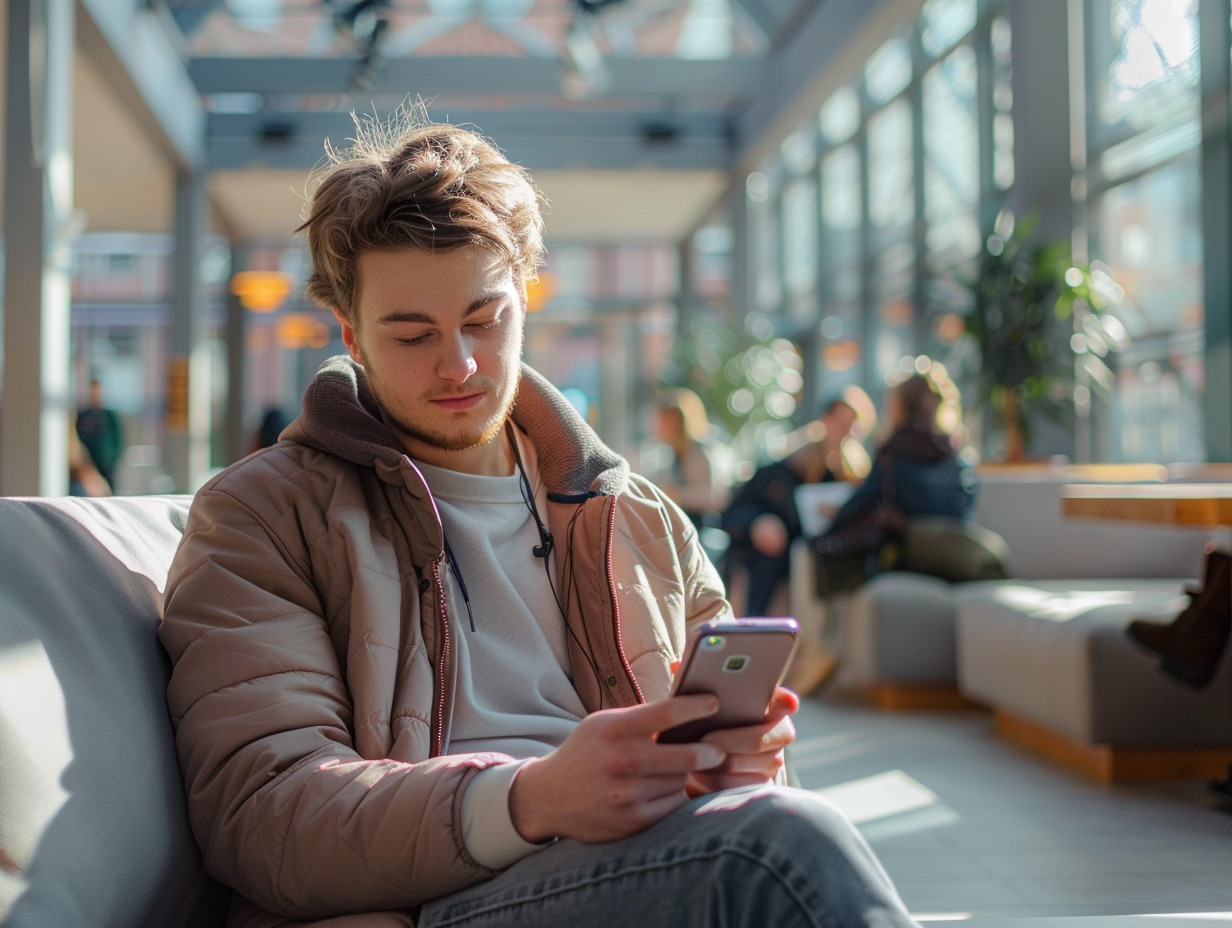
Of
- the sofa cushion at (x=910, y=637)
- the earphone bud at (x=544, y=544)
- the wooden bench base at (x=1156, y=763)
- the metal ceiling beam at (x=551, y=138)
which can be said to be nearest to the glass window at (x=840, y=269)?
the metal ceiling beam at (x=551, y=138)

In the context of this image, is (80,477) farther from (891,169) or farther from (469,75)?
(891,169)

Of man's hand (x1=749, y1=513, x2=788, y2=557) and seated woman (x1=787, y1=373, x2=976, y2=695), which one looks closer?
seated woman (x1=787, y1=373, x2=976, y2=695)

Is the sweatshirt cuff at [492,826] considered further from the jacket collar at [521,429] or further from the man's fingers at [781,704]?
the jacket collar at [521,429]

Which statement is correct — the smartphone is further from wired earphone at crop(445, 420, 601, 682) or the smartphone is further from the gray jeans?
wired earphone at crop(445, 420, 601, 682)

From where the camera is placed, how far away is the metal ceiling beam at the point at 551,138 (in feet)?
36.5

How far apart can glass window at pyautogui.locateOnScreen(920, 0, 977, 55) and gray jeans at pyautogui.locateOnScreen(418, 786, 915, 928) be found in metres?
7.48

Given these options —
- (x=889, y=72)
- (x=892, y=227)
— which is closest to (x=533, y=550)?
(x=892, y=227)

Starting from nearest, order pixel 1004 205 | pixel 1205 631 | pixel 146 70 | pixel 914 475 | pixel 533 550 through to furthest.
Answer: pixel 533 550
pixel 1205 631
pixel 914 475
pixel 1004 205
pixel 146 70

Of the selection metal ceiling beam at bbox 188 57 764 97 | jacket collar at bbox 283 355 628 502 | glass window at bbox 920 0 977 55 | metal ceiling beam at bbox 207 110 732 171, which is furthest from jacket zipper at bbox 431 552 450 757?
metal ceiling beam at bbox 207 110 732 171

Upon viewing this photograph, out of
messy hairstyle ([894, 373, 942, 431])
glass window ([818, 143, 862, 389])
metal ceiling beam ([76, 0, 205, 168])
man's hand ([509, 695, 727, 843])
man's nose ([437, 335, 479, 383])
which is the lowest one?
man's hand ([509, 695, 727, 843])

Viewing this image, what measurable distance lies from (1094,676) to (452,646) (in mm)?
2510

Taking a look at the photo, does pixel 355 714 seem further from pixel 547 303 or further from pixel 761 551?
pixel 547 303

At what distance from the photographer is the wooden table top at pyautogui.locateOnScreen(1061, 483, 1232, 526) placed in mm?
2691

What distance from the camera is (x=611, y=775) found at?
3.13 ft
